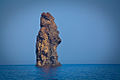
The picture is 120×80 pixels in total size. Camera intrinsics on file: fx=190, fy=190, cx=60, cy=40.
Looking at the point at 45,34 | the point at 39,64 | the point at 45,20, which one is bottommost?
the point at 39,64

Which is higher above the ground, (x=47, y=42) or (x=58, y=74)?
(x=47, y=42)

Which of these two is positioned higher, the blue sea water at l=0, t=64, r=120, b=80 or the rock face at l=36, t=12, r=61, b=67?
the rock face at l=36, t=12, r=61, b=67

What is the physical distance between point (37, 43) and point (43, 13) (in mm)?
16570

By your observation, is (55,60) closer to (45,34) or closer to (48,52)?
(48,52)

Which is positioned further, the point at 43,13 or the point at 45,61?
the point at 43,13

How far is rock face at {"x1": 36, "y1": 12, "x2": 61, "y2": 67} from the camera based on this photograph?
94.5 metres

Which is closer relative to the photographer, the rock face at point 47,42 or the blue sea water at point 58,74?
the blue sea water at point 58,74

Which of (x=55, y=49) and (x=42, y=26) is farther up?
(x=42, y=26)

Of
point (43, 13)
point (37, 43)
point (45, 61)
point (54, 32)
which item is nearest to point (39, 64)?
point (45, 61)

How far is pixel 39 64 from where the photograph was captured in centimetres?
9588

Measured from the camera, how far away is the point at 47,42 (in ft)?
315

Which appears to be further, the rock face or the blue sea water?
the rock face

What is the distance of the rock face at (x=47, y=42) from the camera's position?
94500 millimetres

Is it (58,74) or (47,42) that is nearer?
(58,74)
